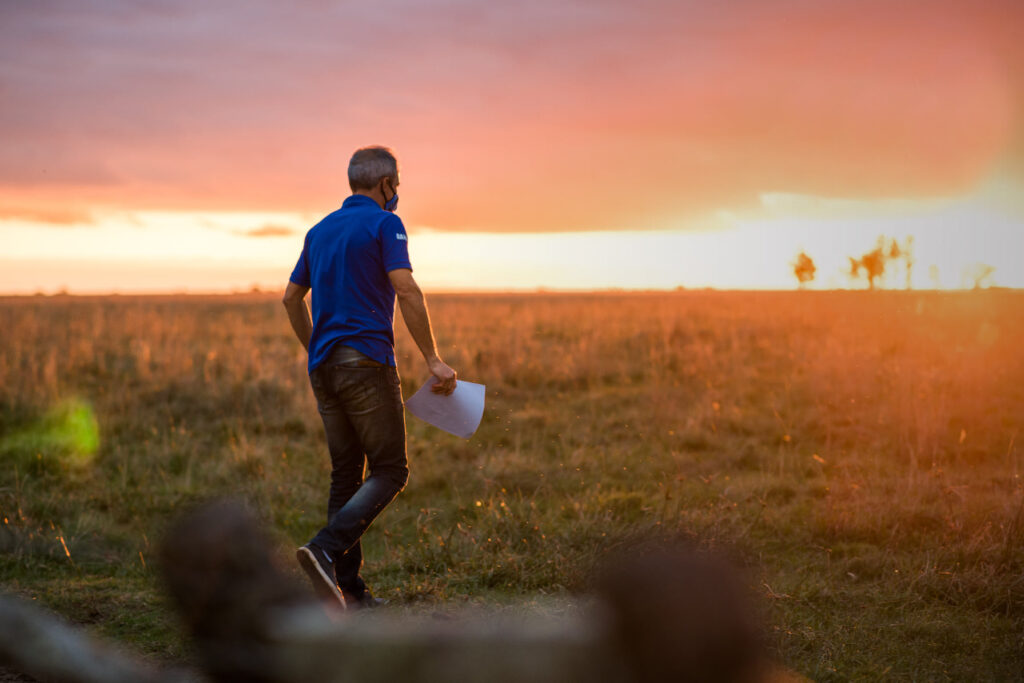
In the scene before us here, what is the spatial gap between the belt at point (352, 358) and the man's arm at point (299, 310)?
0.44 m

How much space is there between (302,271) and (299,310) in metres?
0.24

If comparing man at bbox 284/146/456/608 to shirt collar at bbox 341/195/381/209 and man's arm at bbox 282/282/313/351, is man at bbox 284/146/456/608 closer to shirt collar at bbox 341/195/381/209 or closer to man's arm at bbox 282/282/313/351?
shirt collar at bbox 341/195/381/209

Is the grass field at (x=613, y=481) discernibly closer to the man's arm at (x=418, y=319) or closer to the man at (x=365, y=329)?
the man at (x=365, y=329)

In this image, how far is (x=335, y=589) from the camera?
130 inches

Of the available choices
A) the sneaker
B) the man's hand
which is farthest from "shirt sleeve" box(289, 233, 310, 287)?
the sneaker

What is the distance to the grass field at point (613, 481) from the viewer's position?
416cm

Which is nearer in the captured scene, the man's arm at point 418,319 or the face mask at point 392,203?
the man's arm at point 418,319

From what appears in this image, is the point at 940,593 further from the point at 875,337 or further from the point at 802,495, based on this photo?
the point at 875,337

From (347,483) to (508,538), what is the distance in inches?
57.1

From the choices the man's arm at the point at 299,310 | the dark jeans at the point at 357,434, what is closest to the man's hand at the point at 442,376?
the dark jeans at the point at 357,434

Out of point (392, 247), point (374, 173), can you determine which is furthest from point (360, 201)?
Result: point (392, 247)

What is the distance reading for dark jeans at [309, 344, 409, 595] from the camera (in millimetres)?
3543

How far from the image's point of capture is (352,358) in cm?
359

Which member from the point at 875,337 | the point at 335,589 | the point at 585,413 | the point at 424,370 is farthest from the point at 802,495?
the point at 875,337
